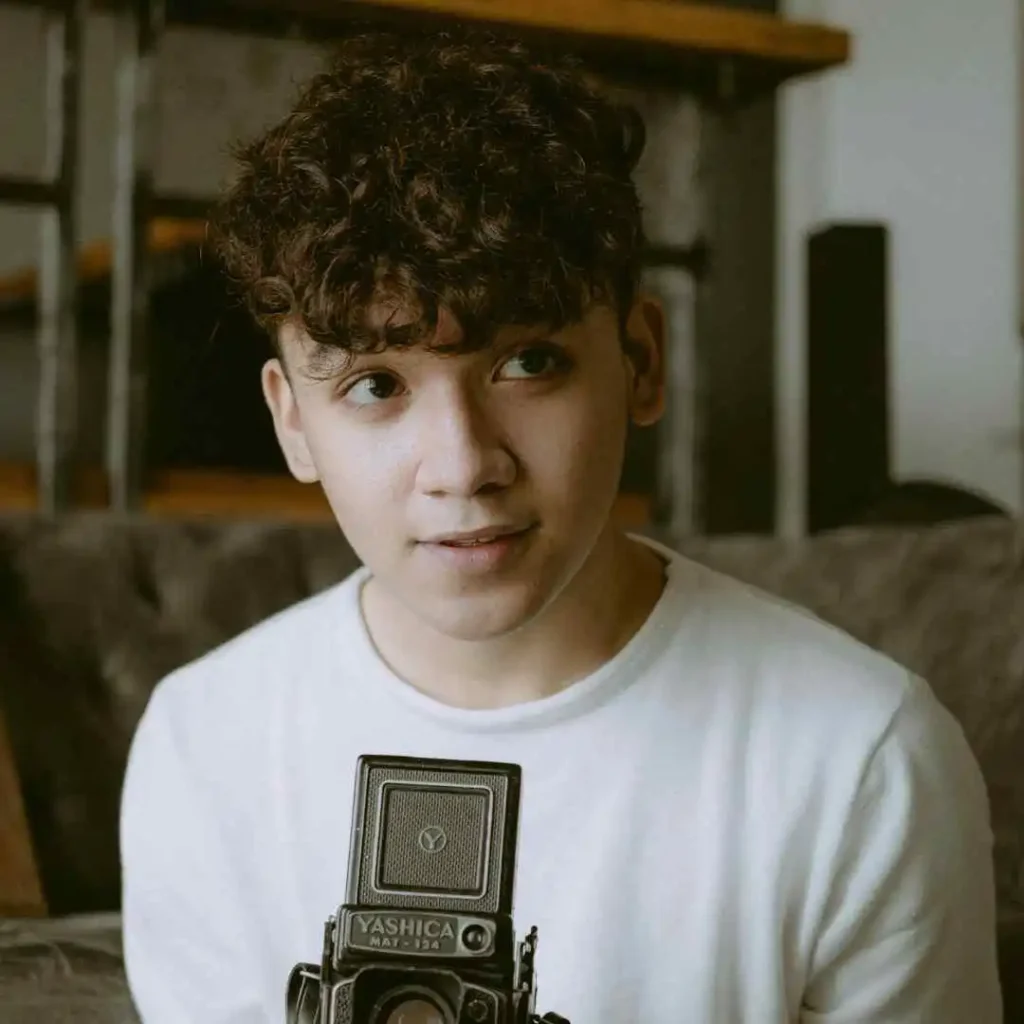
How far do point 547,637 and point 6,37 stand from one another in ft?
3.48

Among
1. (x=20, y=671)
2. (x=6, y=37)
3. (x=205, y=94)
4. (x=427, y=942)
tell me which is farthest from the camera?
(x=205, y=94)

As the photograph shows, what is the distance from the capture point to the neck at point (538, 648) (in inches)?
30.7

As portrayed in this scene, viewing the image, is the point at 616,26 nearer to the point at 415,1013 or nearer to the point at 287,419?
the point at 287,419

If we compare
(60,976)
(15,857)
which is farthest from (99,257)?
(60,976)

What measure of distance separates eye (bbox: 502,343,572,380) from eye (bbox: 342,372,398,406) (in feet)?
0.17

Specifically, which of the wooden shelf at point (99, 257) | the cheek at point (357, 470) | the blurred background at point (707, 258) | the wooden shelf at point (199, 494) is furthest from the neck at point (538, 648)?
the wooden shelf at point (99, 257)

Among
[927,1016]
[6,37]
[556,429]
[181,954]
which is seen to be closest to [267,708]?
[181,954]

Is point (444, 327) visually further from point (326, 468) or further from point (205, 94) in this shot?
point (205, 94)

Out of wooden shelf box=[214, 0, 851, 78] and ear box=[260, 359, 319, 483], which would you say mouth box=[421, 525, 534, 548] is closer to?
ear box=[260, 359, 319, 483]

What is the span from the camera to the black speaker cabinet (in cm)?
165

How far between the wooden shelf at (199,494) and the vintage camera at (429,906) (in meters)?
0.87

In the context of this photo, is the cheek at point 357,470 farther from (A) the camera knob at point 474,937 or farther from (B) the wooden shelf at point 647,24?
(B) the wooden shelf at point 647,24

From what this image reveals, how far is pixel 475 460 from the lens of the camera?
0.65m

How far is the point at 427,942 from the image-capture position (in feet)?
1.72
